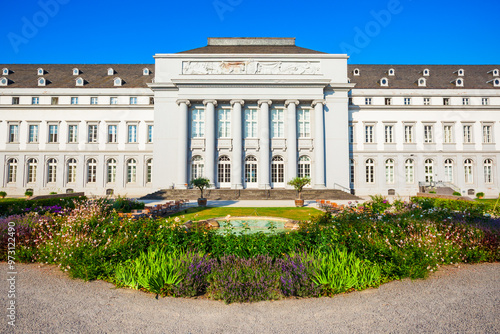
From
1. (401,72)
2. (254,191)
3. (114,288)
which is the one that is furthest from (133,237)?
(401,72)

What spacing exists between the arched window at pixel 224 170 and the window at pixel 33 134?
2443cm

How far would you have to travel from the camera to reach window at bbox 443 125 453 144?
34466 millimetres

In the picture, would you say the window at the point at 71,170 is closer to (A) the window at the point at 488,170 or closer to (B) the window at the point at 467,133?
(B) the window at the point at 467,133

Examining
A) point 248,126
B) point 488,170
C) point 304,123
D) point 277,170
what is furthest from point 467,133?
point 248,126

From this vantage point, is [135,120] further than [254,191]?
Yes

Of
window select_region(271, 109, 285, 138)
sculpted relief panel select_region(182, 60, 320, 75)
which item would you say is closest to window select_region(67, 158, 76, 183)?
sculpted relief panel select_region(182, 60, 320, 75)

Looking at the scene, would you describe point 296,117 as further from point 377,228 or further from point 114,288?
point 114,288

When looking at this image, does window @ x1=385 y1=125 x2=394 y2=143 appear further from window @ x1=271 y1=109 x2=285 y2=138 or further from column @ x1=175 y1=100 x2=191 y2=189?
column @ x1=175 y1=100 x2=191 y2=189

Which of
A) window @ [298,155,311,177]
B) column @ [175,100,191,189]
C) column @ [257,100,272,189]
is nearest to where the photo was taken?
column @ [175,100,191,189]

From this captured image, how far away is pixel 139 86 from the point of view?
115 feet

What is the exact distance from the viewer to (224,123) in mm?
31656

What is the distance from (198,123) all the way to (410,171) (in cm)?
2739

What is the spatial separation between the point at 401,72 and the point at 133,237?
43559 millimetres

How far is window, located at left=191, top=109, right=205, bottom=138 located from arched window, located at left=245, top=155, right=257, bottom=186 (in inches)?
243
